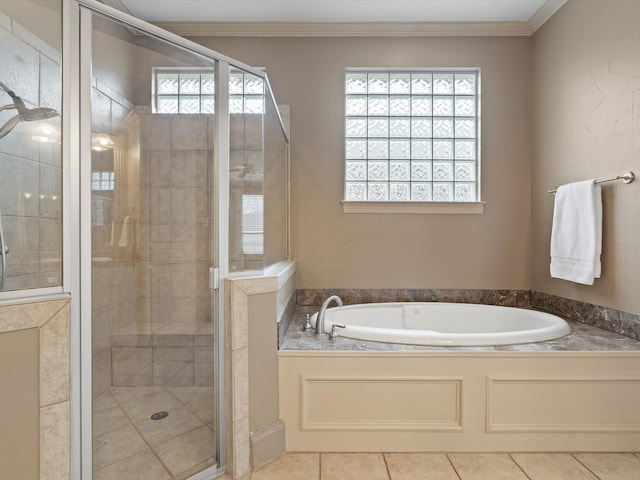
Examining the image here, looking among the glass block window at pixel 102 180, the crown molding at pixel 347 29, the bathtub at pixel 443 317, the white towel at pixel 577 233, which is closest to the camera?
the glass block window at pixel 102 180

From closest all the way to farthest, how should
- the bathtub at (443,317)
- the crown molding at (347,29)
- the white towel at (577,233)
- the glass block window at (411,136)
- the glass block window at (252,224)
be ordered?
the glass block window at (252,224) → the white towel at (577,233) → the bathtub at (443,317) → the crown molding at (347,29) → the glass block window at (411,136)

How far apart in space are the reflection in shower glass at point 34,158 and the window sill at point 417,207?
6.09 feet

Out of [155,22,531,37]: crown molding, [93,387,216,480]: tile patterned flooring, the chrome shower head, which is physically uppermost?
[155,22,531,37]: crown molding

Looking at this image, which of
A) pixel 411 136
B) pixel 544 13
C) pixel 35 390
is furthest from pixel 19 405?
pixel 544 13

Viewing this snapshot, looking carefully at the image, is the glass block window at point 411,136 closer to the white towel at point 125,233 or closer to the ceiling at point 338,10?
the ceiling at point 338,10

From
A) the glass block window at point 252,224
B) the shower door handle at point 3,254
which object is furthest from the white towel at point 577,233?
the shower door handle at point 3,254

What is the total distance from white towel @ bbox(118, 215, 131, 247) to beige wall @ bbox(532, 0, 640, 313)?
2.48 metres

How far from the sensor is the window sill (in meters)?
2.66

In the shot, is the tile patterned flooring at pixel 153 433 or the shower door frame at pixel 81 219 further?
the tile patterned flooring at pixel 153 433

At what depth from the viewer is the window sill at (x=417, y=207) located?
105 inches

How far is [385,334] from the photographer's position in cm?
177

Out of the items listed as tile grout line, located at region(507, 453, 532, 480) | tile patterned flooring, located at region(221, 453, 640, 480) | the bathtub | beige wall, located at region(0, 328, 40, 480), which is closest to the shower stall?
beige wall, located at region(0, 328, 40, 480)

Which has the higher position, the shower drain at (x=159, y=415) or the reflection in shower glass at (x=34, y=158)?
the reflection in shower glass at (x=34, y=158)

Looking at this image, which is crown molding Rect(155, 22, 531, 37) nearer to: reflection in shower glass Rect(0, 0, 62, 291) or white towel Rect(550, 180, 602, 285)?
white towel Rect(550, 180, 602, 285)
